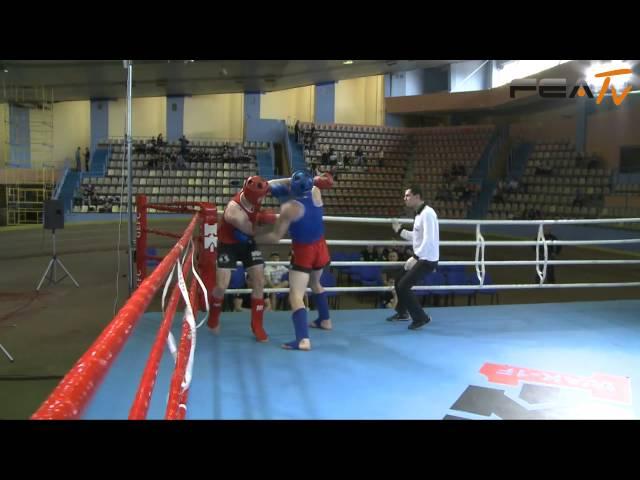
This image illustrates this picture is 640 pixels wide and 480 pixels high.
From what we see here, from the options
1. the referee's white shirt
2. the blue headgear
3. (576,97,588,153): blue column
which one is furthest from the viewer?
(576,97,588,153): blue column

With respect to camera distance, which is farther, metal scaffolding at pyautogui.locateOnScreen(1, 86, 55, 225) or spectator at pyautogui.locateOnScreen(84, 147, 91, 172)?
spectator at pyautogui.locateOnScreen(84, 147, 91, 172)

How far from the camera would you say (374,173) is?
18297mm

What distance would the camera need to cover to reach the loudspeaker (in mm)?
7590

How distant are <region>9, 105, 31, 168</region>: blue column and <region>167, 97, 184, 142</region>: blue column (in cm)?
460

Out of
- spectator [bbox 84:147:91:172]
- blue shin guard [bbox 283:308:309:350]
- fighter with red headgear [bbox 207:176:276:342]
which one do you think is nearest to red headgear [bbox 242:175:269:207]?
fighter with red headgear [bbox 207:176:276:342]

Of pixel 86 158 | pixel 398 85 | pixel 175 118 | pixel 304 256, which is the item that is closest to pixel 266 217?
pixel 304 256

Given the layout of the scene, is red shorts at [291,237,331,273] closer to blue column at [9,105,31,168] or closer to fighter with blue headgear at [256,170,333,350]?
fighter with blue headgear at [256,170,333,350]

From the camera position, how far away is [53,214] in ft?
25.1

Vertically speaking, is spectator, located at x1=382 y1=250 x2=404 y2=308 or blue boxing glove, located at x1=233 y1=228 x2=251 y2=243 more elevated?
blue boxing glove, located at x1=233 y1=228 x2=251 y2=243

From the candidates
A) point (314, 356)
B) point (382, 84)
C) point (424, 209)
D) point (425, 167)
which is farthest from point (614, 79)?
point (314, 356)

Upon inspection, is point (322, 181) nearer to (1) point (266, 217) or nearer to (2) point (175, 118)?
(1) point (266, 217)

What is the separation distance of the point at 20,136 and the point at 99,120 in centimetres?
274

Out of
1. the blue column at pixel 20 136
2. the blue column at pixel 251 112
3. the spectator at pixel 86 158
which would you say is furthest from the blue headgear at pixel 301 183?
the blue column at pixel 251 112

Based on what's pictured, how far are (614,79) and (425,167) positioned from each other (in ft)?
23.6
